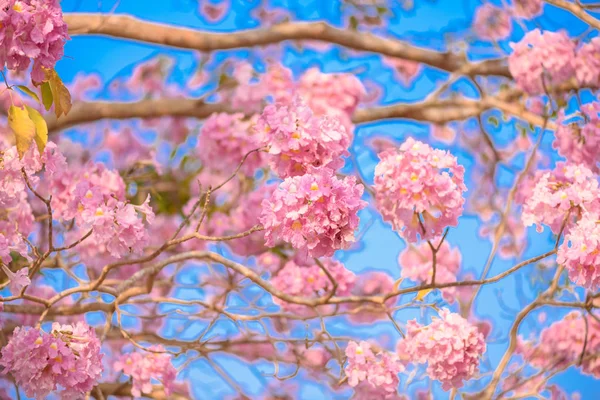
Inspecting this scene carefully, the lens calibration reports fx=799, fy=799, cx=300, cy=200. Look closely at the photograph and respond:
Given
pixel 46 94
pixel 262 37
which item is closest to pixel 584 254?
pixel 46 94

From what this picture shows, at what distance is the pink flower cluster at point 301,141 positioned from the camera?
1.23 metres

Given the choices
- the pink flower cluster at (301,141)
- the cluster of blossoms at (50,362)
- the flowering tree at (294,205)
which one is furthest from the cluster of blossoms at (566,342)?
the cluster of blossoms at (50,362)

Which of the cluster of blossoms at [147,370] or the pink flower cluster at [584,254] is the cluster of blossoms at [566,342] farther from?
the cluster of blossoms at [147,370]

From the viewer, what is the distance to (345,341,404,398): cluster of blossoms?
4.79ft

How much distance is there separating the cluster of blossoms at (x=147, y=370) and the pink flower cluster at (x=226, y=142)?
0.57 meters

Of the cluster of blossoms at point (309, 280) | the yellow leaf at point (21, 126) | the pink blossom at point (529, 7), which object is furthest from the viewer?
the pink blossom at point (529, 7)

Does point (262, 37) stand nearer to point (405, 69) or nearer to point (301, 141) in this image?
point (405, 69)

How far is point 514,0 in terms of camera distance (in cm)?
254

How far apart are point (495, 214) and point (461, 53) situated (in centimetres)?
58

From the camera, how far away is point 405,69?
2.73 m

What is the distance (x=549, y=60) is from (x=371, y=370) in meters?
0.93

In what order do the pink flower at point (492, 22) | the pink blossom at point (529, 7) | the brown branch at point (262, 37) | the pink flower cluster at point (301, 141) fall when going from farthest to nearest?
1. the pink flower at point (492, 22)
2. the pink blossom at point (529, 7)
3. the brown branch at point (262, 37)
4. the pink flower cluster at point (301, 141)

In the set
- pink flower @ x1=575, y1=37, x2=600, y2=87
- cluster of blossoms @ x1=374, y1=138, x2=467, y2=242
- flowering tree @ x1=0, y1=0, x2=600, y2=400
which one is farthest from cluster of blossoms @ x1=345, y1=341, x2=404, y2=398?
pink flower @ x1=575, y1=37, x2=600, y2=87

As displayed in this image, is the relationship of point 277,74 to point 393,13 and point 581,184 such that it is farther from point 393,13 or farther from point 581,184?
point 581,184
